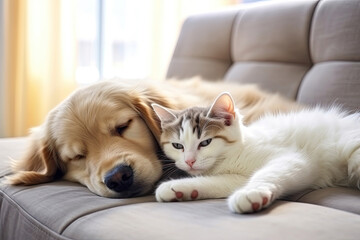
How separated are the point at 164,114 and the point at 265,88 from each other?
864mm

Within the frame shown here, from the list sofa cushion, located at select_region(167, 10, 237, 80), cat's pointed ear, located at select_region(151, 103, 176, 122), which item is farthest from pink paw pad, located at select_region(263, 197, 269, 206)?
sofa cushion, located at select_region(167, 10, 237, 80)

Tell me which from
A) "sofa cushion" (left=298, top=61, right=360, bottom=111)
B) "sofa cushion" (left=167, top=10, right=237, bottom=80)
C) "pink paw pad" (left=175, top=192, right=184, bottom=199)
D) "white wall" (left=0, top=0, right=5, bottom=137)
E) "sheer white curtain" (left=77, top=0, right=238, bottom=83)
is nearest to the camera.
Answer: "pink paw pad" (left=175, top=192, right=184, bottom=199)

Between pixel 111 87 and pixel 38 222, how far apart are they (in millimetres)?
614

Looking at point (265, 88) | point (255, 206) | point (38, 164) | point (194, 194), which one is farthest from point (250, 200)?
point (265, 88)

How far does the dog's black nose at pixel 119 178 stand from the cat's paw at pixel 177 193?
142 mm

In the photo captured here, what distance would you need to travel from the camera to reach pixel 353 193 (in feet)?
4.37

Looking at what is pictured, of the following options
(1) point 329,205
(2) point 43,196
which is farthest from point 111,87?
(1) point 329,205

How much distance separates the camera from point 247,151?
1459 millimetres

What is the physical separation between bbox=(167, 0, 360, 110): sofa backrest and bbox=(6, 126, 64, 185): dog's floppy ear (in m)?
1.07

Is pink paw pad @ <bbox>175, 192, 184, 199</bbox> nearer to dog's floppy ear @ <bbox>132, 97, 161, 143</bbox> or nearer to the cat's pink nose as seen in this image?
the cat's pink nose

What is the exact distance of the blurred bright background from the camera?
306cm

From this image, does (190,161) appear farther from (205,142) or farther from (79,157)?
(79,157)

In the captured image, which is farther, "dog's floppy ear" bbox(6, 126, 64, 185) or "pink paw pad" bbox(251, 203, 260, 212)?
"dog's floppy ear" bbox(6, 126, 64, 185)

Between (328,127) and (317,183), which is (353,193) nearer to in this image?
(317,183)
